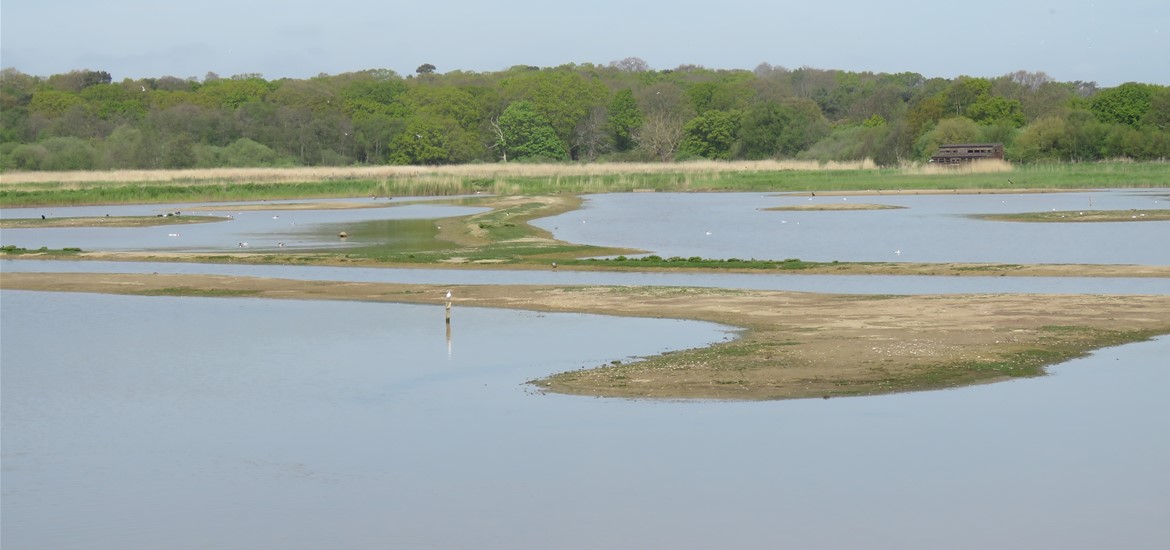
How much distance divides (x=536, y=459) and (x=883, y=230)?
32.8 m

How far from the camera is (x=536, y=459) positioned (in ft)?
46.5

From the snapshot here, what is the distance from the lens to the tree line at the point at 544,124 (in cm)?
9338

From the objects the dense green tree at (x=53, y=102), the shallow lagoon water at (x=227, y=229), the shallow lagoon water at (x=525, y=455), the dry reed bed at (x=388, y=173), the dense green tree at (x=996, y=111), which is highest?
the dense green tree at (x=53, y=102)

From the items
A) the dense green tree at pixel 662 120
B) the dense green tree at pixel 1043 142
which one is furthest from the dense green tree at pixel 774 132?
the dense green tree at pixel 1043 142

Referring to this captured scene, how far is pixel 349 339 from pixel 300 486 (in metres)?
9.78

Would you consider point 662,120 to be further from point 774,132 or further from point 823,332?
point 823,332

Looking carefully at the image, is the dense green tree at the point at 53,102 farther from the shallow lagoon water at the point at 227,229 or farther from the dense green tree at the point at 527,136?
the shallow lagoon water at the point at 227,229

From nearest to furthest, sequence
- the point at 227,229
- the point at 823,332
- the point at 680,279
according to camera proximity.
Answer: the point at 823,332, the point at 680,279, the point at 227,229

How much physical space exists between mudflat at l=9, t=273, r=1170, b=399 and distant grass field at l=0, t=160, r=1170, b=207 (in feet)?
153

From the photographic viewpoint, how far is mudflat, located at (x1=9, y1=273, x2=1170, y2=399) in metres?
17.5

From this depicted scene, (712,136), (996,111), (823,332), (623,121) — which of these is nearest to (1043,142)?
(996,111)

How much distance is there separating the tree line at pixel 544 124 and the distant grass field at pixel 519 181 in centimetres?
676

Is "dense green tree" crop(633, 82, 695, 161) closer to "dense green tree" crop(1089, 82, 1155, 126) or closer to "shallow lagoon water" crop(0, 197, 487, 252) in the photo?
"dense green tree" crop(1089, 82, 1155, 126)

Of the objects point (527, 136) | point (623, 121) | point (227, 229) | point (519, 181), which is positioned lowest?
point (227, 229)
